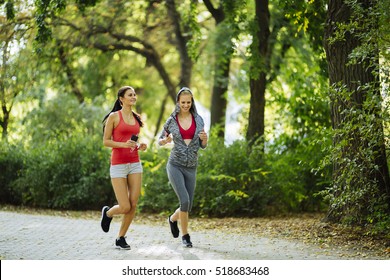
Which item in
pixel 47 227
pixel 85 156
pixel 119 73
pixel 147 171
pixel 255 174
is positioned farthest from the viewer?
pixel 119 73

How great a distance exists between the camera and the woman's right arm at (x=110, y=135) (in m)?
7.92

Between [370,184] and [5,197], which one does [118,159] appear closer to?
[370,184]

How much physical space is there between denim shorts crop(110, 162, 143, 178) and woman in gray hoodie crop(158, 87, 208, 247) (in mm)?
498

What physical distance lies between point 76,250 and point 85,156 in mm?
6633

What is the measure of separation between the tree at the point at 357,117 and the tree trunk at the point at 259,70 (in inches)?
132

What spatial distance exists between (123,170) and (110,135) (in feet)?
1.58

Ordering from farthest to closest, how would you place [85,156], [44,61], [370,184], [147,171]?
[44,61], [85,156], [147,171], [370,184]

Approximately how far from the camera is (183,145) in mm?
8312

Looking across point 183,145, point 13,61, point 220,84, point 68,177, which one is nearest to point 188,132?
point 183,145

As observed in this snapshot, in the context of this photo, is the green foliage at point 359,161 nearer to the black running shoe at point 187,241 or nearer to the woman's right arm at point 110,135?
the black running shoe at point 187,241

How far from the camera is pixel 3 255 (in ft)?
26.8

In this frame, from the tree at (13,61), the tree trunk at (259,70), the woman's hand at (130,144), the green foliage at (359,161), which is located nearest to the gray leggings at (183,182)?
the woman's hand at (130,144)

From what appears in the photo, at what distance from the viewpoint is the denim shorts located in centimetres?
804

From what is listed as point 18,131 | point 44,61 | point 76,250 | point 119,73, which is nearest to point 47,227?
point 76,250
